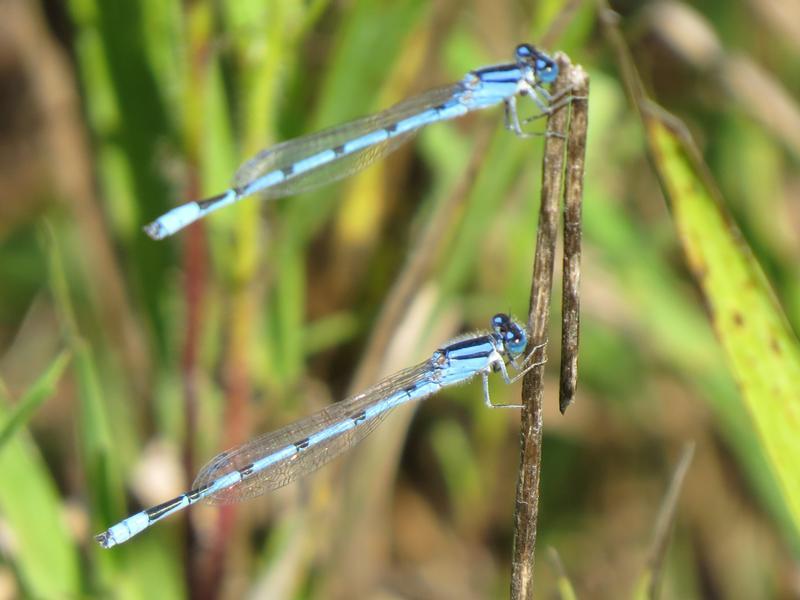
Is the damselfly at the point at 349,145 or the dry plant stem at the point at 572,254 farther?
the damselfly at the point at 349,145

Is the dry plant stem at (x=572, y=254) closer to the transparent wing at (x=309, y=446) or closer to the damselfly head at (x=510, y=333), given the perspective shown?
the damselfly head at (x=510, y=333)

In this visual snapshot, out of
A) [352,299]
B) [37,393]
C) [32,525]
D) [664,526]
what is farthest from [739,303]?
[352,299]

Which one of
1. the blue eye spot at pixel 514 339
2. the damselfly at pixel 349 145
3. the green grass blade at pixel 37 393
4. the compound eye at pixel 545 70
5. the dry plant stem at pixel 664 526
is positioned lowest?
the dry plant stem at pixel 664 526

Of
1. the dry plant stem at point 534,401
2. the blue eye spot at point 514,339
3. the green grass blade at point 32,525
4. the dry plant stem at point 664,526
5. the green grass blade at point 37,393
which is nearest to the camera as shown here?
the dry plant stem at point 534,401

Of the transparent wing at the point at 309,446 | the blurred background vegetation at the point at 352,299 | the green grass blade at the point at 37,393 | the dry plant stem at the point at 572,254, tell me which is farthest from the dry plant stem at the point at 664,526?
the green grass blade at the point at 37,393

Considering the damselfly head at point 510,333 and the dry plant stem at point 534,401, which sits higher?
the damselfly head at point 510,333

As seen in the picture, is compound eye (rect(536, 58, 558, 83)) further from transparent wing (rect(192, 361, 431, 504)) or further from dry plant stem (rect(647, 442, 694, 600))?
dry plant stem (rect(647, 442, 694, 600))

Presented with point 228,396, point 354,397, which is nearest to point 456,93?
point 354,397

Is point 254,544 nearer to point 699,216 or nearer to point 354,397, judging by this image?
point 354,397

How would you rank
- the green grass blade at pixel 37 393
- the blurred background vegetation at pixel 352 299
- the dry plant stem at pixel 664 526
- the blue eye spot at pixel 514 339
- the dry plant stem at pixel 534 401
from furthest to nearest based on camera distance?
the blurred background vegetation at pixel 352 299
the blue eye spot at pixel 514 339
the green grass blade at pixel 37 393
the dry plant stem at pixel 664 526
the dry plant stem at pixel 534 401
